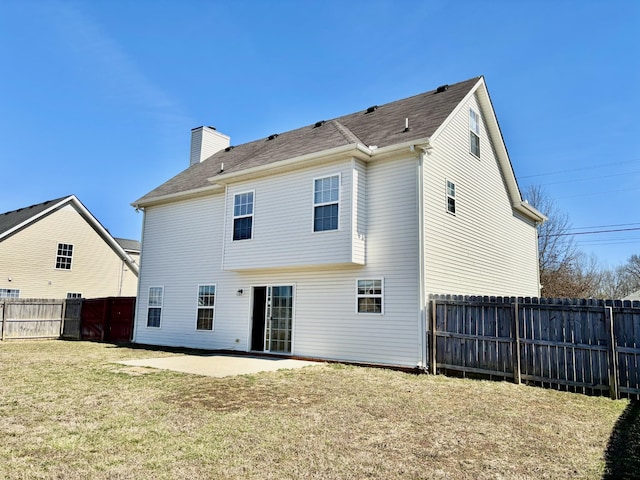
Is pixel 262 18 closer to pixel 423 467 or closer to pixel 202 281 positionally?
pixel 202 281

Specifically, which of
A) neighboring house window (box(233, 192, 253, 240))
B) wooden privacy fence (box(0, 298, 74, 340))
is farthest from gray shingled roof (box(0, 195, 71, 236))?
neighboring house window (box(233, 192, 253, 240))

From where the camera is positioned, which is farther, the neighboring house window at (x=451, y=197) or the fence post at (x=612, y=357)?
the neighboring house window at (x=451, y=197)

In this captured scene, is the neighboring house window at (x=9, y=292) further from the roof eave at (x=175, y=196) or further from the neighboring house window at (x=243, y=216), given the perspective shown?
the neighboring house window at (x=243, y=216)

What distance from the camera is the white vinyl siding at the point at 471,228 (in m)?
11.1

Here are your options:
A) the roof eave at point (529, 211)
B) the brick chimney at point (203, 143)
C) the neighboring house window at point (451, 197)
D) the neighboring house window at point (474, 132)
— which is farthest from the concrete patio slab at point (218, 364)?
the roof eave at point (529, 211)

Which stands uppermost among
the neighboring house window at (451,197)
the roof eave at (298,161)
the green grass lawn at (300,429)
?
the roof eave at (298,161)

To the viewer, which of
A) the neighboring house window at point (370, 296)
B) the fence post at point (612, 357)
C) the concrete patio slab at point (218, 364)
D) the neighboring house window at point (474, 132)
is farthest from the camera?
the neighboring house window at point (474, 132)

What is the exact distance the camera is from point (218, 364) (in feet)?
34.3

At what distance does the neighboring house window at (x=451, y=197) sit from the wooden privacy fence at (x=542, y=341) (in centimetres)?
300

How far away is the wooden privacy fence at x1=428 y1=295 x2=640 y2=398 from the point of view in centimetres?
770

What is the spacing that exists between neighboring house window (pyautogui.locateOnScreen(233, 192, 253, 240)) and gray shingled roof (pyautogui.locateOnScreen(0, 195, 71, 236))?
1634 centimetres

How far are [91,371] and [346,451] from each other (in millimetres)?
6742

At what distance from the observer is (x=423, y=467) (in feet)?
12.8

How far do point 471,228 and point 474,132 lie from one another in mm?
3058
